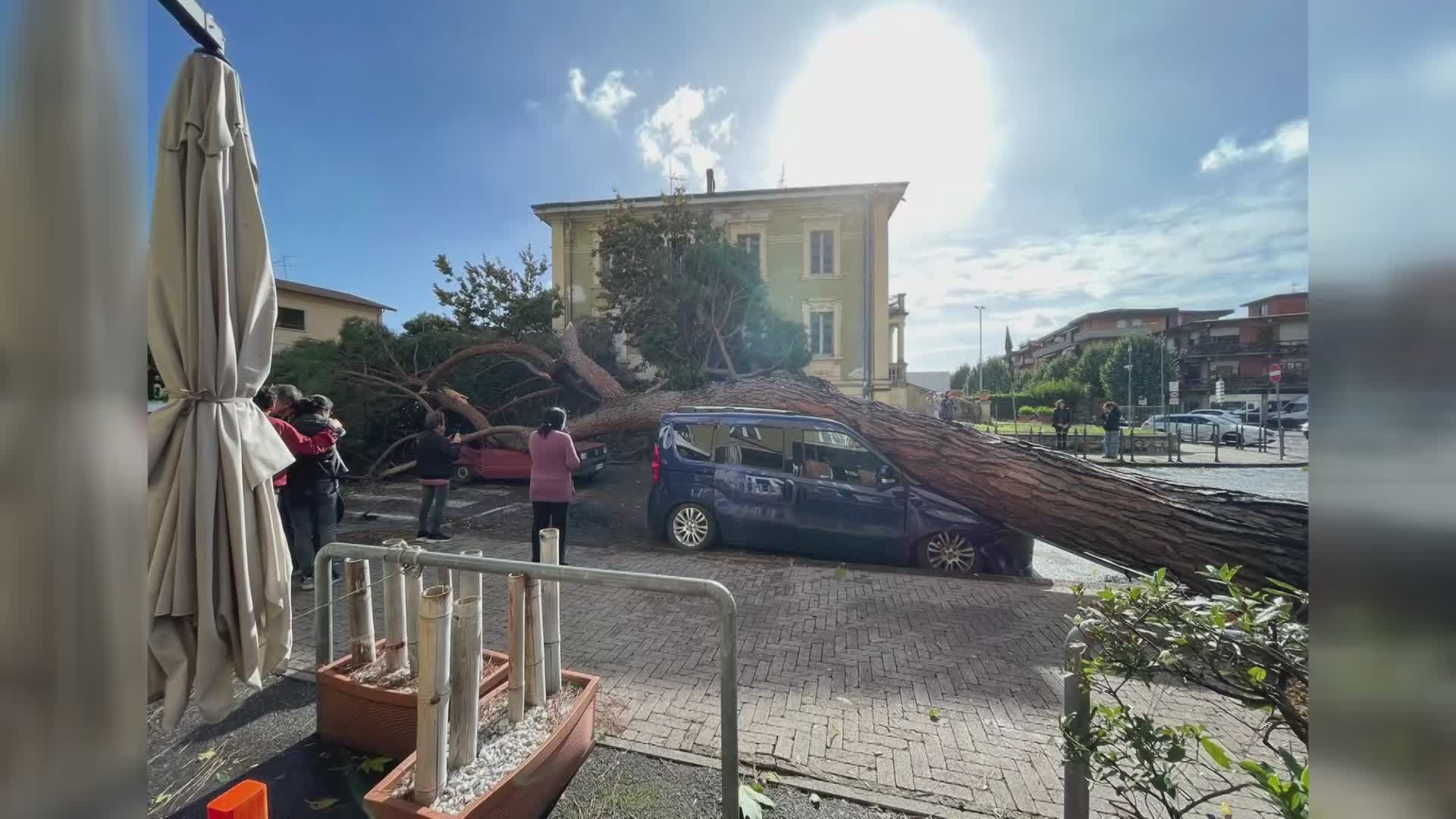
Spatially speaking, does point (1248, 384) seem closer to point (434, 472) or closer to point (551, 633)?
point (551, 633)

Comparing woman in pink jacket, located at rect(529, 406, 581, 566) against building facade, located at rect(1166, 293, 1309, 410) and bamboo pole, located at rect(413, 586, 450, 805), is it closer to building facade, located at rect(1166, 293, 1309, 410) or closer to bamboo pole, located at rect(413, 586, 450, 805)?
bamboo pole, located at rect(413, 586, 450, 805)

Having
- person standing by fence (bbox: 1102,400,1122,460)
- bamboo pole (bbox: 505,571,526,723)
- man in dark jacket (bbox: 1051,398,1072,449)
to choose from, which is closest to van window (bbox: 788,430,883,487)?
bamboo pole (bbox: 505,571,526,723)

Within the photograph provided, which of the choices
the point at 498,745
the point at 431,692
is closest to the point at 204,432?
the point at 431,692

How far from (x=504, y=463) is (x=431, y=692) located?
9.71 m

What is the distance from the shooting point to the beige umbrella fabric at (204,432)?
82.1 inches

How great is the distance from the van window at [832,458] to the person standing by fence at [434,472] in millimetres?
4605

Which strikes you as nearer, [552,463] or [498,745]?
[498,745]

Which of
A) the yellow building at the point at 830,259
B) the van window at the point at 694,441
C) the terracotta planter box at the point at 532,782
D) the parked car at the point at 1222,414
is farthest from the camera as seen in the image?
the yellow building at the point at 830,259

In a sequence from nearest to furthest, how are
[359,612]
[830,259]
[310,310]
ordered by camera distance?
[359,612] < [830,259] < [310,310]

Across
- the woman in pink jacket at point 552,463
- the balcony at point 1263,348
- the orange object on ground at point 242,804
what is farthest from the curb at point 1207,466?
the orange object on ground at point 242,804

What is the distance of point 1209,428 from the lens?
2186 cm

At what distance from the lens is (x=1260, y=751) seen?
2.93 metres

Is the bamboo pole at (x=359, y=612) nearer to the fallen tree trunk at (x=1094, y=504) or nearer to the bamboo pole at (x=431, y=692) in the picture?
the bamboo pole at (x=431, y=692)
